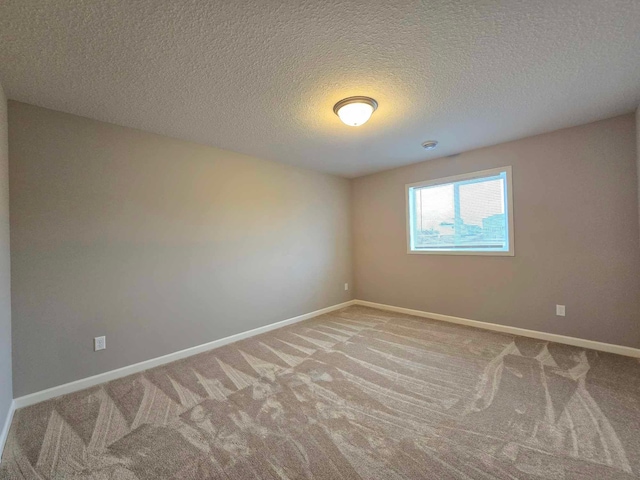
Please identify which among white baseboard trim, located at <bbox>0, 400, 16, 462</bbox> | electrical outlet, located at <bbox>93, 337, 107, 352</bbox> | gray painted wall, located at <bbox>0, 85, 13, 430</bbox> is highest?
gray painted wall, located at <bbox>0, 85, 13, 430</bbox>

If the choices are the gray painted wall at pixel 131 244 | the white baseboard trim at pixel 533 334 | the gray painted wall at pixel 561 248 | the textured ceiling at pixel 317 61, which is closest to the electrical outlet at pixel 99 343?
the gray painted wall at pixel 131 244

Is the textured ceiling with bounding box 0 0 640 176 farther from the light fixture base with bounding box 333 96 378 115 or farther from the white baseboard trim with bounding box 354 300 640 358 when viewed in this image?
the white baseboard trim with bounding box 354 300 640 358

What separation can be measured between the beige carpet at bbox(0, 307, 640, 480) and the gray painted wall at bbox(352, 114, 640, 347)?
47 centimetres

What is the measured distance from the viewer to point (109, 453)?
1563 mm

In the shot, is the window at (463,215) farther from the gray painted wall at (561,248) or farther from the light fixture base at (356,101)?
the light fixture base at (356,101)

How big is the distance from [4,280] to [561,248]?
5114 millimetres

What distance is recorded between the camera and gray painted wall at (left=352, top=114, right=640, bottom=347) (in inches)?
106

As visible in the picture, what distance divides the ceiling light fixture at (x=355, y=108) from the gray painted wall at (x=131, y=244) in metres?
1.73

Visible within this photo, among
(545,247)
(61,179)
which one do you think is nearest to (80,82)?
(61,179)

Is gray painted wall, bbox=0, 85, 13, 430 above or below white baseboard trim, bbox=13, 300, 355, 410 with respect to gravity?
above

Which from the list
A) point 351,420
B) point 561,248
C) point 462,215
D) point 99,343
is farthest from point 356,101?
point 99,343

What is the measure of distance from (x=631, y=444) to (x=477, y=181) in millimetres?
2957

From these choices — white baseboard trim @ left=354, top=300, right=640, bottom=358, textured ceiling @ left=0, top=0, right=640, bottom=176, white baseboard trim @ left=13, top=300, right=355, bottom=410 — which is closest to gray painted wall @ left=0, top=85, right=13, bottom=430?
white baseboard trim @ left=13, top=300, right=355, bottom=410

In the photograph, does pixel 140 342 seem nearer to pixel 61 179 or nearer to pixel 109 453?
pixel 109 453
